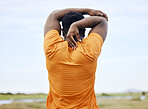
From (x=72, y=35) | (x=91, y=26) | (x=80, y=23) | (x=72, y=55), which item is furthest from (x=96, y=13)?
(x=72, y=55)

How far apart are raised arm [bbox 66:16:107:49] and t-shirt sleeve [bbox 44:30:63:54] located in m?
0.11

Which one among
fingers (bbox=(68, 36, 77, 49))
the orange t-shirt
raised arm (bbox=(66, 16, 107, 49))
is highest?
raised arm (bbox=(66, 16, 107, 49))

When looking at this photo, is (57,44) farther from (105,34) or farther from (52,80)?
A: (105,34)

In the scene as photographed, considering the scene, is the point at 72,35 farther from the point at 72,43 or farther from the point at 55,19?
the point at 55,19

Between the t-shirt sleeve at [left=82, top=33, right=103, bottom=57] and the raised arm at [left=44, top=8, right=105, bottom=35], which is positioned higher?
the raised arm at [left=44, top=8, right=105, bottom=35]

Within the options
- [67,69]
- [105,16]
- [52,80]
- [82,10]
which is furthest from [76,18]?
[52,80]

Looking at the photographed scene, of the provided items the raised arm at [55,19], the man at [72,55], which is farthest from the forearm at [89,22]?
the raised arm at [55,19]

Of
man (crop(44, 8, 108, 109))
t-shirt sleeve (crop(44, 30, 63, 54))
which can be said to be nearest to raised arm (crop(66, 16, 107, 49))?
man (crop(44, 8, 108, 109))

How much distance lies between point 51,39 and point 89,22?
0.38 metres

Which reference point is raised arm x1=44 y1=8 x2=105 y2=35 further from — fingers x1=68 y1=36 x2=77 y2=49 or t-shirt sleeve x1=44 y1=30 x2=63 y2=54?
fingers x1=68 y1=36 x2=77 y2=49

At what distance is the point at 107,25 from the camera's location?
1917 mm

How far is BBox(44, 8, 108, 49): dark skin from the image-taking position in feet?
5.76

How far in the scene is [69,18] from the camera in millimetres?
1842

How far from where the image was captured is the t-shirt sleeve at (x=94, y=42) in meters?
1.79
